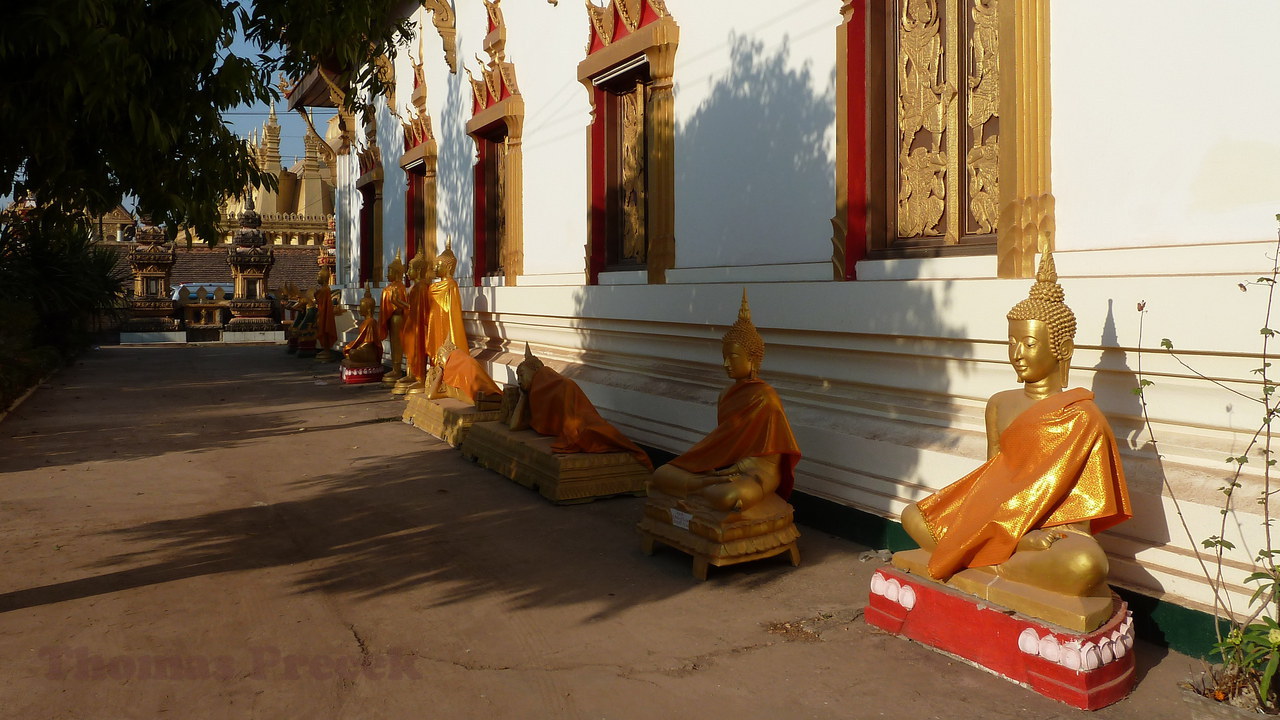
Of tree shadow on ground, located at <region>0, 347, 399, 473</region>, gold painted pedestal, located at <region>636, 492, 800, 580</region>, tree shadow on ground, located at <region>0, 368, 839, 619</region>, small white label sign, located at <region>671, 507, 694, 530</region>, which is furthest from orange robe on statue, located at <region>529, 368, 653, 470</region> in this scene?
tree shadow on ground, located at <region>0, 347, 399, 473</region>

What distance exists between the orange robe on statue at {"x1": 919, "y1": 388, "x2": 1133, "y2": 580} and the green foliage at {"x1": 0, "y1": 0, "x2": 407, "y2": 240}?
11.7 feet

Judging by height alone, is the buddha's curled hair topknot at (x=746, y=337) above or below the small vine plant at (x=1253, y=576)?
above

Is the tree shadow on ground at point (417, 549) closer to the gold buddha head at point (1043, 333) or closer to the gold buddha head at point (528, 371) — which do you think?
the gold buddha head at point (528, 371)

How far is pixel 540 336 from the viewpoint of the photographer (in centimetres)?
1021

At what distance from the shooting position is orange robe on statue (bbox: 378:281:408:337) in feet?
42.5

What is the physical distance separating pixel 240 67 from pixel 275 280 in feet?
127

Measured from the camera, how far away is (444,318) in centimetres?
1098

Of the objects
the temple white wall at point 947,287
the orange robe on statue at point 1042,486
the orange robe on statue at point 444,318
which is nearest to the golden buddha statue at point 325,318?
the orange robe on statue at point 444,318

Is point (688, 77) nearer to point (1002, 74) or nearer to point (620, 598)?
point (1002, 74)

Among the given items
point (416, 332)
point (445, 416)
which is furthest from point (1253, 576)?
point (416, 332)

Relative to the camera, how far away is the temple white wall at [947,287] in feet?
11.6

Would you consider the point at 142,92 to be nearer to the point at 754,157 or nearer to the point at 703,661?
the point at 703,661

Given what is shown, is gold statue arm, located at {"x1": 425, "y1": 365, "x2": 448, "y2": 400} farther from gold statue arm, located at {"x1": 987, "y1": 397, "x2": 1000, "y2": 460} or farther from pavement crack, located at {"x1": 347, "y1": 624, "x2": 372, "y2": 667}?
gold statue arm, located at {"x1": 987, "y1": 397, "x2": 1000, "y2": 460}

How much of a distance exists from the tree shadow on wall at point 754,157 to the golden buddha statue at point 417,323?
5.29 meters
